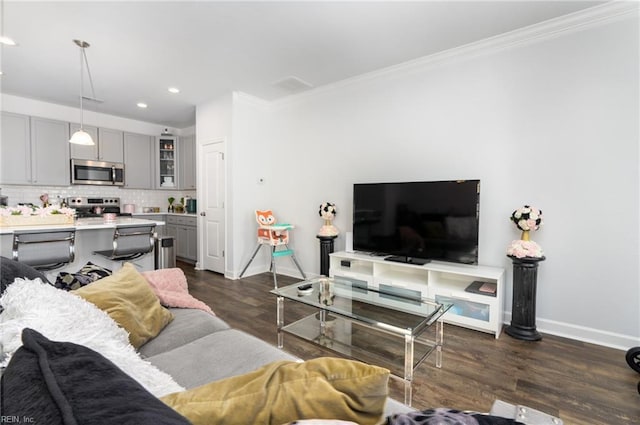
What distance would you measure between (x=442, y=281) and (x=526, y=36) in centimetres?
241

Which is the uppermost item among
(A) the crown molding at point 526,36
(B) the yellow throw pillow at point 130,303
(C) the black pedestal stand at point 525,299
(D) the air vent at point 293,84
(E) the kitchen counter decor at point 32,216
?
(D) the air vent at point 293,84

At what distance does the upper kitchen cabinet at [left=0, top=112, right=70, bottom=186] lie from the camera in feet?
14.3

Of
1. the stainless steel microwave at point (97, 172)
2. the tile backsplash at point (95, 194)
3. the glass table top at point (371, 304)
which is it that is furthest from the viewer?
the stainless steel microwave at point (97, 172)

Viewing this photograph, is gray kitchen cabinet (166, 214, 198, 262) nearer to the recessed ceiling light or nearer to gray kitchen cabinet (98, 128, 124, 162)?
gray kitchen cabinet (98, 128, 124, 162)

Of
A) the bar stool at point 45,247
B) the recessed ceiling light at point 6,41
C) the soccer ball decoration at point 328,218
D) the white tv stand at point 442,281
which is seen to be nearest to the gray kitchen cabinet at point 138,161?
the recessed ceiling light at point 6,41

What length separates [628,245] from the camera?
235 cm

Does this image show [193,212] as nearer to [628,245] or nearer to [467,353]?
[467,353]

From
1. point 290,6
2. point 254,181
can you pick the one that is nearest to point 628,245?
point 290,6

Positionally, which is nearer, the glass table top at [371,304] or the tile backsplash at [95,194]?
the glass table top at [371,304]

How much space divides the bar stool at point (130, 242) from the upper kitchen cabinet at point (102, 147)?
2983mm

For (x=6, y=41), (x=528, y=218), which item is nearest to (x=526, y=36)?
(x=528, y=218)

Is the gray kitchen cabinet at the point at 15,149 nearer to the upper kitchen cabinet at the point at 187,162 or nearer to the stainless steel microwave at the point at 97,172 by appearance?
the stainless steel microwave at the point at 97,172

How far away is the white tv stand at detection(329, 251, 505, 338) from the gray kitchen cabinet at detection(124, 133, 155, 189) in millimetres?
4409

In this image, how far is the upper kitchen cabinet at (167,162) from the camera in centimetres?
602
